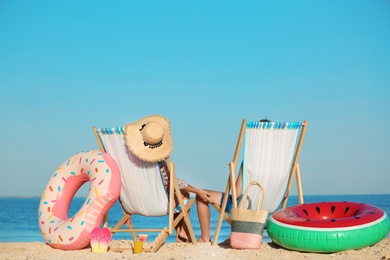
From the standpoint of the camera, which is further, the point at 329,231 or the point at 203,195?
the point at 203,195

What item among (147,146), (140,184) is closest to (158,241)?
(140,184)

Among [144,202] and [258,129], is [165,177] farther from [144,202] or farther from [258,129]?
[258,129]

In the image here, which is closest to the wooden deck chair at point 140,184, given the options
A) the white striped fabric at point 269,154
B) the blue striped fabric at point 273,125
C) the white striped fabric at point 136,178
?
the white striped fabric at point 136,178

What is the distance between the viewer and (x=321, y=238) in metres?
5.30

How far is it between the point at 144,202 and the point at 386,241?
2528 mm

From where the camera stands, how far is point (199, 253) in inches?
219

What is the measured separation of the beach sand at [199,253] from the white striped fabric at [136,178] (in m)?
0.46

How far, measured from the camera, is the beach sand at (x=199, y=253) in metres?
5.29

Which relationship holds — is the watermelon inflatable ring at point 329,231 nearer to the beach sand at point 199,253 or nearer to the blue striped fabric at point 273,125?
the beach sand at point 199,253

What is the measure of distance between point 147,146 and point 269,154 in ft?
3.96

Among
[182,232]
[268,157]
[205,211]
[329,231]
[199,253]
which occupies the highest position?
[268,157]

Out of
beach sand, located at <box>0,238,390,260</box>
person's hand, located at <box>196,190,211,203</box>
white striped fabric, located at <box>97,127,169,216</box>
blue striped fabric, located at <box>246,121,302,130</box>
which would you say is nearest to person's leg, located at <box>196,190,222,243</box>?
person's hand, located at <box>196,190,211,203</box>

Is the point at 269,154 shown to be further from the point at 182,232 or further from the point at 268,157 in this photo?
the point at 182,232

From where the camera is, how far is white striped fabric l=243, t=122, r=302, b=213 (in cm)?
590
